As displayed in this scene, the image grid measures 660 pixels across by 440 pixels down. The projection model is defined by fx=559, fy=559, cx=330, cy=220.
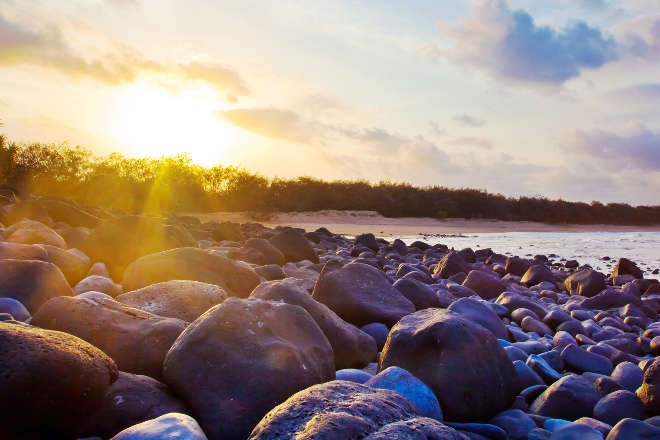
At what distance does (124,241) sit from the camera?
226 inches

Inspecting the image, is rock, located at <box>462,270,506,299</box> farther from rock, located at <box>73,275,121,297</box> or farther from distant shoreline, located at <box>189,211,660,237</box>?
distant shoreline, located at <box>189,211,660,237</box>

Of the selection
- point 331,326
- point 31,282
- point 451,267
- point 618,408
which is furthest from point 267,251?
point 618,408

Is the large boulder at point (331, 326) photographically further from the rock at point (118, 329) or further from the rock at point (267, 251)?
the rock at point (267, 251)

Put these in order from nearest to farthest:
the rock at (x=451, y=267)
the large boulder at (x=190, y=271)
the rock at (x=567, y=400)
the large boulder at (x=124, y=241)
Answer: the rock at (x=567, y=400) < the large boulder at (x=190, y=271) < the large boulder at (x=124, y=241) < the rock at (x=451, y=267)

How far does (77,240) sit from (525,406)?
5.43 m

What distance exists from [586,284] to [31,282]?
288 inches

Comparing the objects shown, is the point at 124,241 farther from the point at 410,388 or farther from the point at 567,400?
the point at 567,400

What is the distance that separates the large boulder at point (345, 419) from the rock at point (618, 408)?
4.82ft

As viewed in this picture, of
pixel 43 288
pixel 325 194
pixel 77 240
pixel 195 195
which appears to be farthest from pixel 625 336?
pixel 325 194

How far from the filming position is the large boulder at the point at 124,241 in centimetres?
563

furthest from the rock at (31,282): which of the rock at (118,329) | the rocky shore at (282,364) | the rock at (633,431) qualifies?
the rock at (633,431)

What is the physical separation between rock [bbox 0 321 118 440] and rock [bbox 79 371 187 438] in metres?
0.06

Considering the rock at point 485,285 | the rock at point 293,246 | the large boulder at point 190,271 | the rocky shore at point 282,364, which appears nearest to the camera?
the rocky shore at point 282,364

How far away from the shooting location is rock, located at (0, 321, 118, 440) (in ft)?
6.00
